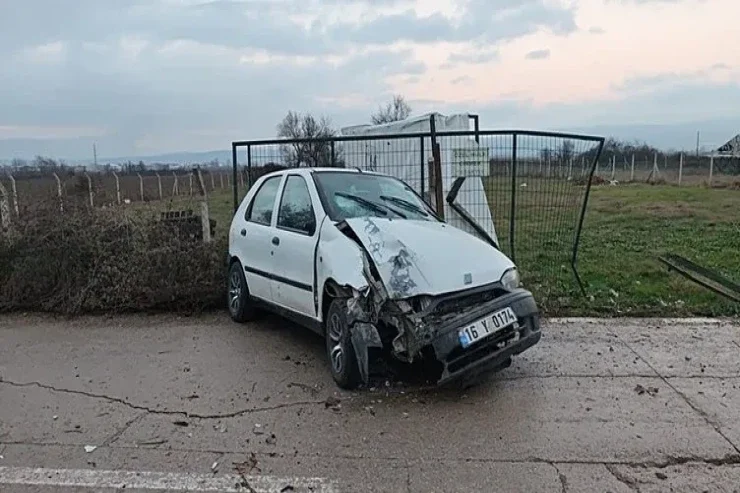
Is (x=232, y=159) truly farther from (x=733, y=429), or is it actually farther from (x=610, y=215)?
(x=610, y=215)

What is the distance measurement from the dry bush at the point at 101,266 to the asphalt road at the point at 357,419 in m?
1.07

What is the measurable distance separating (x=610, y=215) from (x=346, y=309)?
48.7 ft

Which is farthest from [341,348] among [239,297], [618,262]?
[618,262]

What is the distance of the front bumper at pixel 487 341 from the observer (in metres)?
4.29

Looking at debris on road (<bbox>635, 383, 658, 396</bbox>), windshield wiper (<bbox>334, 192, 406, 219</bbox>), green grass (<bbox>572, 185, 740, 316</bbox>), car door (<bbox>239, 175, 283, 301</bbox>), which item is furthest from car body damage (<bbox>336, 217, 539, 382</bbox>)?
green grass (<bbox>572, 185, 740, 316</bbox>)

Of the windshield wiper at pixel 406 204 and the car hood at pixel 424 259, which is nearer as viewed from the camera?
the car hood at pixel 424 259

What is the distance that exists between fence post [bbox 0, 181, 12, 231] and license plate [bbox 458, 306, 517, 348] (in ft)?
21.6

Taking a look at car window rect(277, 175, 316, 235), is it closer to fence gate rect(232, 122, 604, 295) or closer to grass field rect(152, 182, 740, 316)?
fence gate rect(232, 122, 604, 295)

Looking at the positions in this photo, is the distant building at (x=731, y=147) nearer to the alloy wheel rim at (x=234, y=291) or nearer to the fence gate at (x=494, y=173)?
the fence gate at (x=494, y=173)

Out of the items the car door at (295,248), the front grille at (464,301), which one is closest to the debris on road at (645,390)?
the front grille at (464,301)

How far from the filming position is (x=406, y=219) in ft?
18.0

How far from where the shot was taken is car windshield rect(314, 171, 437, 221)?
215 inches

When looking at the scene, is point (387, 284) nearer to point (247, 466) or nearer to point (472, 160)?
point (247, 466)

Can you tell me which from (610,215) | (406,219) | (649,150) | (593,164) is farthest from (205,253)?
(649,150)
